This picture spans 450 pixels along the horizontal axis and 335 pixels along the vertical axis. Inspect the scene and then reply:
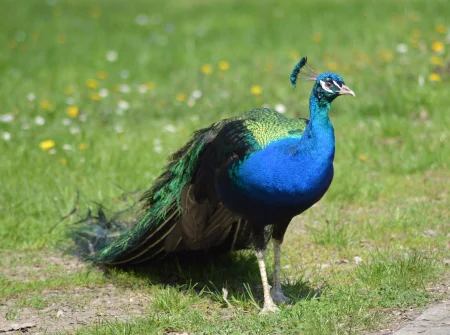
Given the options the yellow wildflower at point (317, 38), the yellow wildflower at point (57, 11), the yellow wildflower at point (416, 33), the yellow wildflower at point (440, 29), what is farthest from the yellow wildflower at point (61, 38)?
the yellow wildflower at point (440, 29)

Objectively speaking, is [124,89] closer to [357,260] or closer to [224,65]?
[224,65]

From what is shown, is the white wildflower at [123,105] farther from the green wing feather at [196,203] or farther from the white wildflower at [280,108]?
the green wing feather at [196,203]

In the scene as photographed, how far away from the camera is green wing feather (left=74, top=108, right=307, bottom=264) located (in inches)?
165

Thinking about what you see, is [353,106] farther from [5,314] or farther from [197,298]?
[5,314]

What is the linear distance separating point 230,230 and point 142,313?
2.52 feet

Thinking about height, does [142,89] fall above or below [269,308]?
above

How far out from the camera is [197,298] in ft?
14.9

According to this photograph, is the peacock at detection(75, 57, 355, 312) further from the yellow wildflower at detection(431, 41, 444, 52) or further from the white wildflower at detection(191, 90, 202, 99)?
the yellow wildflower at detection(431, 41, 444, 52)

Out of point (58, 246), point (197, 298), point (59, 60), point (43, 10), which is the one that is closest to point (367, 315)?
point (197, 298)

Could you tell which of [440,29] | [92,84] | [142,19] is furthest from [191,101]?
[142,19]

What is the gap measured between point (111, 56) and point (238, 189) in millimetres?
5565

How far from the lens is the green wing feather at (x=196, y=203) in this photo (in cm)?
420

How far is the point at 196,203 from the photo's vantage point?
451cm

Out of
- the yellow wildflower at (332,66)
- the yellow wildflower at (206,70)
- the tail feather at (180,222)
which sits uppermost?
the yellow wildflower at (332,66)
